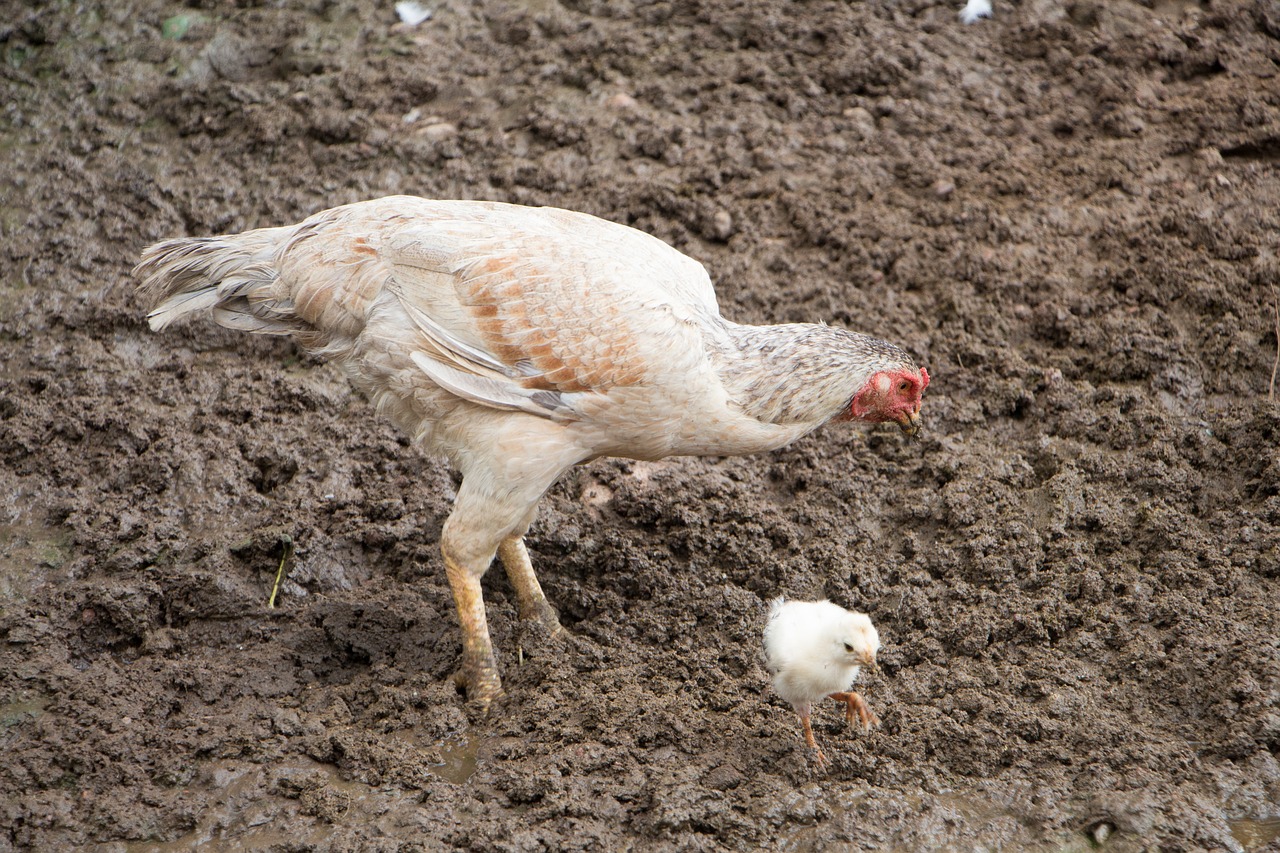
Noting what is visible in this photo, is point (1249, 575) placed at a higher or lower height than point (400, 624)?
higher

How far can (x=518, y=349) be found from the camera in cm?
366

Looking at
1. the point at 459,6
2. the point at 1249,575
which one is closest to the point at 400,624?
the point at 1249,575

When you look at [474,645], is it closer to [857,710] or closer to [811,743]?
[811,743]

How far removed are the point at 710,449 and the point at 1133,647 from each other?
171 cm

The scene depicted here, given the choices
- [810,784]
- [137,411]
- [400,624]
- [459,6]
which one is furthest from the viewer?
[459,6]

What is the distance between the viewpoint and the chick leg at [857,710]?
11.7ft

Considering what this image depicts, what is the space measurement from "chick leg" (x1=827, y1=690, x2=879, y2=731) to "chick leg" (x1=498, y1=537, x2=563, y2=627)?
122cm

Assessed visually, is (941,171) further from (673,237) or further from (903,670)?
(903,670)

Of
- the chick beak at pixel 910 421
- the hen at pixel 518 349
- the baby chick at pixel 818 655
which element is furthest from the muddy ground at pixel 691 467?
the hen at pixel 518 349

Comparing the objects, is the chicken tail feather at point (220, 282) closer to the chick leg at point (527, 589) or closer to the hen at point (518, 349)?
the hen at point (518, 349)

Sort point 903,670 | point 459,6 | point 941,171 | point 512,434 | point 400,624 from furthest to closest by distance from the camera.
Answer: point 459,6
point 941,171
point 400,624
point 903,670
point 512,434

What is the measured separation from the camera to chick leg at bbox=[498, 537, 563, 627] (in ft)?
14.0

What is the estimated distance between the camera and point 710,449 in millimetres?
3854

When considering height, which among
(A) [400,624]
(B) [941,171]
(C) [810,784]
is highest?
(B) [941,171]
